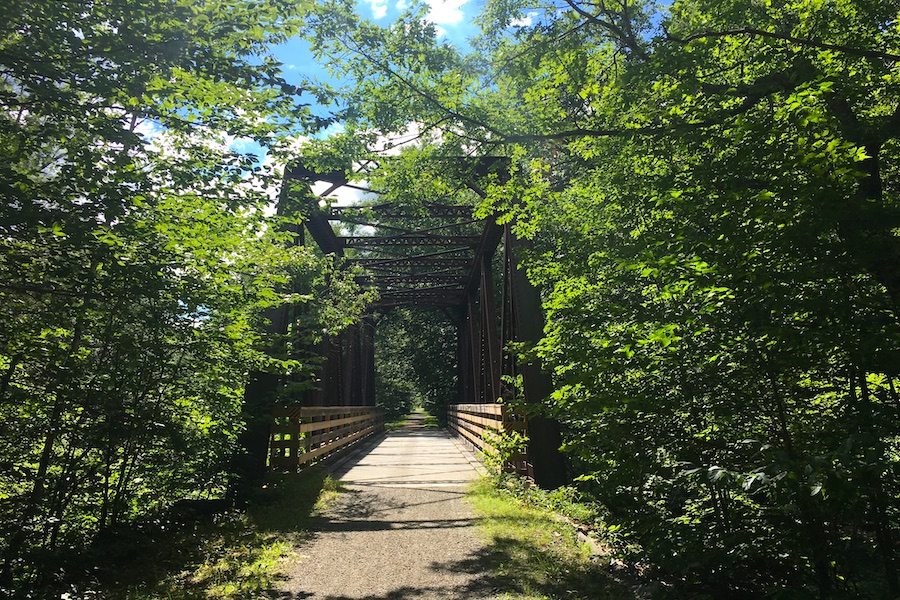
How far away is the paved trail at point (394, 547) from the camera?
13.3 ft

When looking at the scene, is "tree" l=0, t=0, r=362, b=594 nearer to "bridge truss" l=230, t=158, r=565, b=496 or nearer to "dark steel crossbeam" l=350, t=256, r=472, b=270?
"bridge truss" l=230, t=158, r=565, b=496

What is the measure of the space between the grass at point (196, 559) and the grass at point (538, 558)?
1.75 m

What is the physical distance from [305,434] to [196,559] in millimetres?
5037

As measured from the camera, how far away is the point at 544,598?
368 cm

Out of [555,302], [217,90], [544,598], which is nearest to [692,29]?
[555,302]

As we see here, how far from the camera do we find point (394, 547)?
5.22 metres

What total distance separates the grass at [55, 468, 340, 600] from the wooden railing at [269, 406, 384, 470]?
1.62 m

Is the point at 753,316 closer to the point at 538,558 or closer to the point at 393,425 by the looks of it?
the point at 538,558

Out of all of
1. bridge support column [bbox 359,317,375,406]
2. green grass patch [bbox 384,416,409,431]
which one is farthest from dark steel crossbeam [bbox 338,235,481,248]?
green grass patch [bbox 384,416,409,431]

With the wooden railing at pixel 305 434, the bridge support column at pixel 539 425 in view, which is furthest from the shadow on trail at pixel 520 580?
the wooden railing at pixel 305 434

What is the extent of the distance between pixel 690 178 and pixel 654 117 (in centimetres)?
107

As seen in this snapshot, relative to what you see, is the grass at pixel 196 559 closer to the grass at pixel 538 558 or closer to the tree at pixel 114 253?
the tree at pixel 114 253

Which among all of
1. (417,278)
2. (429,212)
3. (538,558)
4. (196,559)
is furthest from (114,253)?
(417,278)

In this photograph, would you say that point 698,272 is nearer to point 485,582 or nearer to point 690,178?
point 690,178
